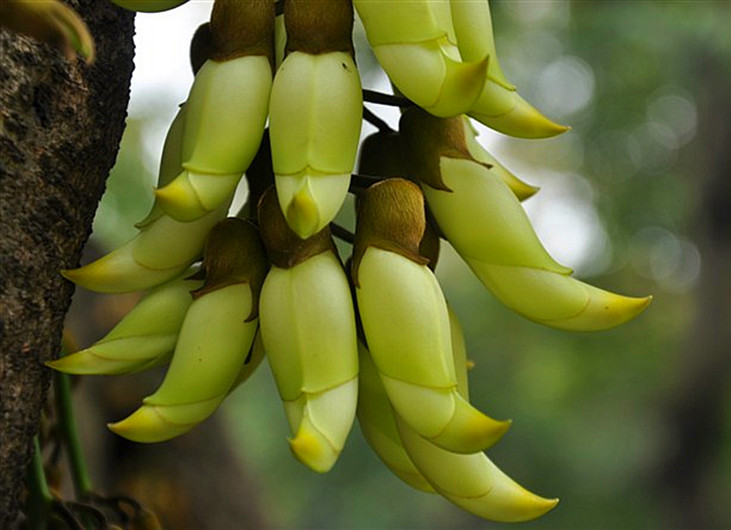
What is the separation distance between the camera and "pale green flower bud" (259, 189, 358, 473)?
52cm

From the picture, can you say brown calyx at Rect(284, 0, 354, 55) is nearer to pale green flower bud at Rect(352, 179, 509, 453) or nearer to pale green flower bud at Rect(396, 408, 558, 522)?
pale green flower bud at Rect(352, 179, 509, 453)

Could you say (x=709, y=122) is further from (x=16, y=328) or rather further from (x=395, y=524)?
(x=16, y=328)

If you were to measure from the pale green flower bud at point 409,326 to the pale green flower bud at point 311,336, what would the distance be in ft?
0.04

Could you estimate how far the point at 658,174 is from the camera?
6773 mm

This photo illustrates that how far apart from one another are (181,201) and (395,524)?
6.72 meters

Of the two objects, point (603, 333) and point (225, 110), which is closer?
point (225, 110)

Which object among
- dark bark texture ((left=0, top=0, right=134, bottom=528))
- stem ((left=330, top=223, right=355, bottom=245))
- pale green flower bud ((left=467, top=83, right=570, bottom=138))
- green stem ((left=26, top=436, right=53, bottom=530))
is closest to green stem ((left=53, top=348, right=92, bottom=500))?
green stem ((left=26, top=436, right=53, bottom=530))

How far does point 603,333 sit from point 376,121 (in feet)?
21.6

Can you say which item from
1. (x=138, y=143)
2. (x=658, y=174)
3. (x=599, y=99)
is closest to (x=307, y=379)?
(x=138, y=143)

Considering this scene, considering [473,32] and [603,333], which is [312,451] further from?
[603,333]

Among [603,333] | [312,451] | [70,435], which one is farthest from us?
[603,333]

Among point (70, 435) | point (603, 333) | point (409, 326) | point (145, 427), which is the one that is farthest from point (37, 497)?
point (603, 333)

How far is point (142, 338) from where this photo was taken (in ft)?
1.92

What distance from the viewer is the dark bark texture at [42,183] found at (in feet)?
1.90
